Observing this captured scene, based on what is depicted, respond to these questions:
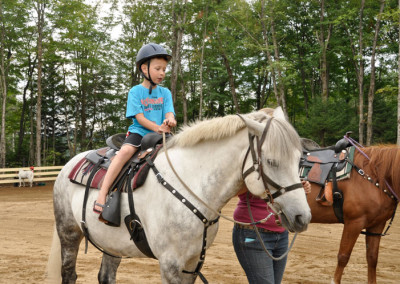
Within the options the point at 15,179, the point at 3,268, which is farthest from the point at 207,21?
the point at 3,268

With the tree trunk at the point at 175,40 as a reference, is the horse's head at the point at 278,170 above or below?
below

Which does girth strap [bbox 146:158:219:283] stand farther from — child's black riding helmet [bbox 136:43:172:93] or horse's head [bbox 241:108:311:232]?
child's black riding helmet [bbox 136:43:172:93]

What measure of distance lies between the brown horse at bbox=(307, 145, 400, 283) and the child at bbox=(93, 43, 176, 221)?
2.90m

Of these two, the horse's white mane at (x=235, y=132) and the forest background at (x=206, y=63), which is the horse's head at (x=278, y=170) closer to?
the horse's white mane at (x=235, y=132)

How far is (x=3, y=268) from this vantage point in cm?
554

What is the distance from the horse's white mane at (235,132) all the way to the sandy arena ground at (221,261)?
3.06 metres

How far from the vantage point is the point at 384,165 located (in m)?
4.70

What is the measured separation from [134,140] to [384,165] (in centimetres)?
342

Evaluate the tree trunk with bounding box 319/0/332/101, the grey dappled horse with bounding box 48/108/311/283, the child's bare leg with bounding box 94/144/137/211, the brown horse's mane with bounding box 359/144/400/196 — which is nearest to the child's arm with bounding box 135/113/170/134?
the grey dappled horse with bounding box 48/108/311/283

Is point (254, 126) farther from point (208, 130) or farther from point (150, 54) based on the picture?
point (150, 54)

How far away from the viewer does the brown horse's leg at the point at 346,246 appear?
447 centimetres

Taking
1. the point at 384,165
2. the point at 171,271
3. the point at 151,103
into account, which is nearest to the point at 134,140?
the point at 151,103

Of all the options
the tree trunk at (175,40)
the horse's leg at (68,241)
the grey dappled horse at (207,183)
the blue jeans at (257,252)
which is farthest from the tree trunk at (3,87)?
the blue jeans at (257,252)

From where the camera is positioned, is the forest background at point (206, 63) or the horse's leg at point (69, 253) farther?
the forest background at point (206, 63)
